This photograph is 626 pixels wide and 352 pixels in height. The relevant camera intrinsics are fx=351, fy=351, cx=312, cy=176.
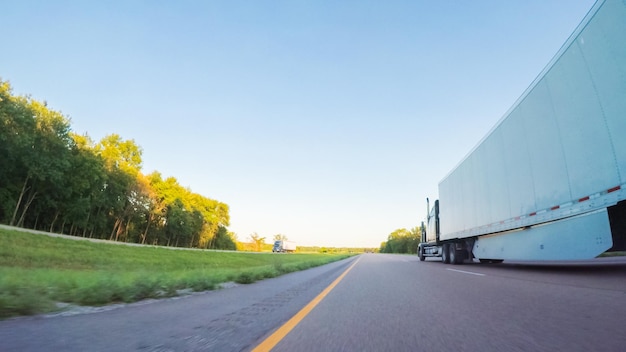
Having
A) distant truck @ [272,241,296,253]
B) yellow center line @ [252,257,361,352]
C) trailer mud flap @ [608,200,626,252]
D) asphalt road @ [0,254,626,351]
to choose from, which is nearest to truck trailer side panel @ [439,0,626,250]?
trailer mud flap @ [608,200,626,252]

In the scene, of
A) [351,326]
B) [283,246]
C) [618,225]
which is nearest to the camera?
[351,326]

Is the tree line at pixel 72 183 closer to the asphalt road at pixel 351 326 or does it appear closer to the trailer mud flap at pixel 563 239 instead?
the asphalt road at pixel 351 326

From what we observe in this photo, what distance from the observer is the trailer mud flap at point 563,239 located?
8.64 meters

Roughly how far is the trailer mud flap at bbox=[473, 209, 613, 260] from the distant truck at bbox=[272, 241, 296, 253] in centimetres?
9390

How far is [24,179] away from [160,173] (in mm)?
32309

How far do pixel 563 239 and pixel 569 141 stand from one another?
9.14ft

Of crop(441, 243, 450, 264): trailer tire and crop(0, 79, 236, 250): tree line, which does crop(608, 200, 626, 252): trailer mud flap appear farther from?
crop(0, 79, 236, 250): tree line

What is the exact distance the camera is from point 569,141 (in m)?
9.54

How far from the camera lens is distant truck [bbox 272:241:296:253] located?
105 meters

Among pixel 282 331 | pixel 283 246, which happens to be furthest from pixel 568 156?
pixel 283 246

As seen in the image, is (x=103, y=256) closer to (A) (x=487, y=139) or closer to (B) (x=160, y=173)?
(A) (x=487, y=139)

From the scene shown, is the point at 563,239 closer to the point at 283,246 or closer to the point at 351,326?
the point at 351,326

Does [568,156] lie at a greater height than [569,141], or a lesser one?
lesser

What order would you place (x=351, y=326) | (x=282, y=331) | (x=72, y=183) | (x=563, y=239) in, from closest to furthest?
1. (x=282, y=331)
2. (x=351, y=326)
3. (x=563, y=239)
4. (x=72, y=183)
